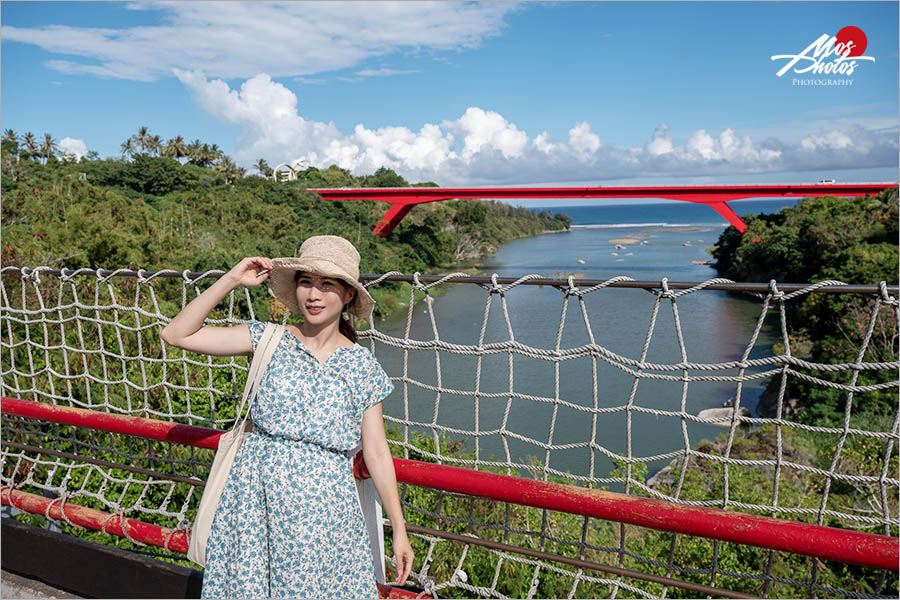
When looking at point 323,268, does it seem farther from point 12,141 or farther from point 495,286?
point 12,141

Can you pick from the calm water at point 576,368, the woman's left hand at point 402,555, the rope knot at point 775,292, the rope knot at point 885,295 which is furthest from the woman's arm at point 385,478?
the calm water at point 576,368

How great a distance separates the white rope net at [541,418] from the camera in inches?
57.5

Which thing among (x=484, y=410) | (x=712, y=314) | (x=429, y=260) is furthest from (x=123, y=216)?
(x=712, y=314)

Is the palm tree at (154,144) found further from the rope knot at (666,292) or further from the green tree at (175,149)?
the rope knot at (666,292)

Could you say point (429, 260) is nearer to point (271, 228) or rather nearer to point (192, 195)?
point (271, 228)

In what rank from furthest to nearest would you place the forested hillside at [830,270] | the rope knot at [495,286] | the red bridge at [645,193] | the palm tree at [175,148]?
the palm tree at [175,148] < the red bridge at [645,193] < the forested hillside at [830,270] < the rope knot at [495,286]

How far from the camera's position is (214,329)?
124cm

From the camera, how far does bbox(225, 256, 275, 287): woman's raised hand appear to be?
1213mm

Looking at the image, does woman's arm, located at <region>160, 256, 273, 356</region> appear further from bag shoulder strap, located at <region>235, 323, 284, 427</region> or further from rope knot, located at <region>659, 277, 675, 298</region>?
rope knot, located at <region>659, 277, 675, 298</region>

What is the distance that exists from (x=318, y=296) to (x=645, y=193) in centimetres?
1519

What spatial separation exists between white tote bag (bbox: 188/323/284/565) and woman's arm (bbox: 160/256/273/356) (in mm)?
37

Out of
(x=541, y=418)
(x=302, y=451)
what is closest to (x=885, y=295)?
(x=302, y=451)

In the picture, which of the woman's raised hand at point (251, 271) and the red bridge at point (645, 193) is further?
the red bridge at point (645, 193)

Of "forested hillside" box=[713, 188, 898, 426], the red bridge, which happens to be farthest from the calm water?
the red bridge
